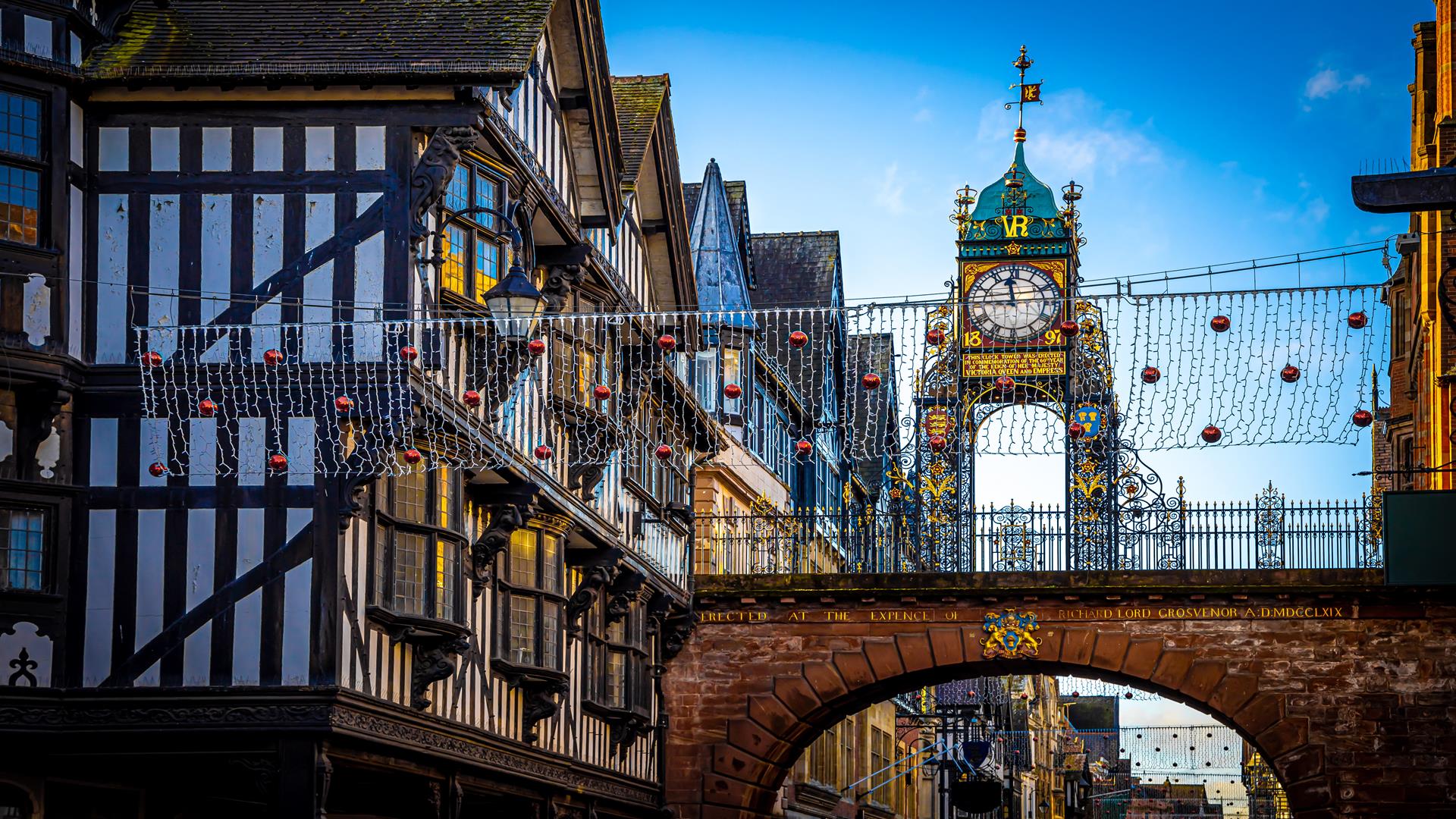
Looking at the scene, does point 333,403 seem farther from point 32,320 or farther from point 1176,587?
point 1176,587

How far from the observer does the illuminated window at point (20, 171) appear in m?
18.3

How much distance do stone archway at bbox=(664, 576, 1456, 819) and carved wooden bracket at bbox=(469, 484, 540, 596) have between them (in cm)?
1027

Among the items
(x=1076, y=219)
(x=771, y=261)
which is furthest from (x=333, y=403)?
(x=771, y=261)

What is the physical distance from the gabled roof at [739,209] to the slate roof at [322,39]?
893 inches

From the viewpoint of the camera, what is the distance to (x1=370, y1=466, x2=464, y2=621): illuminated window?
63.1 ft

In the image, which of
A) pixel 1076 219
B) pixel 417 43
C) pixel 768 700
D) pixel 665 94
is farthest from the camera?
pixel 1076 219

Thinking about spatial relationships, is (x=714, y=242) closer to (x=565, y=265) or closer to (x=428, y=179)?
(x=565, y=265)

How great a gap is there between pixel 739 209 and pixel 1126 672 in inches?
624

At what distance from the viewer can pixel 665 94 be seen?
30391 millimetres

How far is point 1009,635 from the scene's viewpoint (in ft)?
105

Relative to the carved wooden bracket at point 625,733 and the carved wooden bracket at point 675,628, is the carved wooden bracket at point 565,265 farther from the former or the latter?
the carved wooden bracket at point 675,628

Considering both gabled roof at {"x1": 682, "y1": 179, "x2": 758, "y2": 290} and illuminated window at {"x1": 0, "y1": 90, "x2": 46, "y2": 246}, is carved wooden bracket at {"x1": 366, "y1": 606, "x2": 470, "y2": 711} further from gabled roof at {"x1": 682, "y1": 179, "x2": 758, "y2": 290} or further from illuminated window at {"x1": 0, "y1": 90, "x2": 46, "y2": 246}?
gabled roof at {"x1": 682, "y1": 179, "x2": 758, "y2": 290}

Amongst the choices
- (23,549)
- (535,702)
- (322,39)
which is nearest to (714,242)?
(535,702)

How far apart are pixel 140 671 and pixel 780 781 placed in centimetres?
1681
